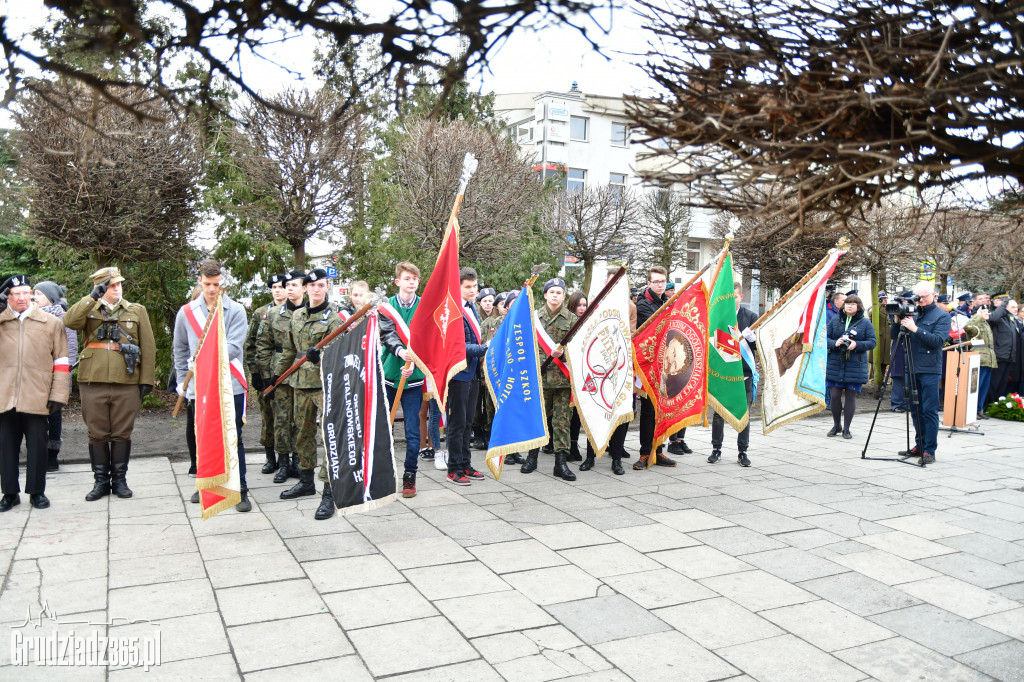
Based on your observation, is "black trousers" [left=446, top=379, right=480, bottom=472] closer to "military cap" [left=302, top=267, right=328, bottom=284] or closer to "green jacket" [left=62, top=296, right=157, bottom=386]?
"military cap" [left=302, top=267, right=328, bottom=284]

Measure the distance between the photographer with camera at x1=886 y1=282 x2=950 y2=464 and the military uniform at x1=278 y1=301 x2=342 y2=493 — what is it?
254 inches

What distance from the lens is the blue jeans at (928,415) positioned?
9.00m

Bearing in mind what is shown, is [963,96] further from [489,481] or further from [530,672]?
[489,481]

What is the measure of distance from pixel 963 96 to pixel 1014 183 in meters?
1.17

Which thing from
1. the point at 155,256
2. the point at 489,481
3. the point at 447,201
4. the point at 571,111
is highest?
the point at 571,111

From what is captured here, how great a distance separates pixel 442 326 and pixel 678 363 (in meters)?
2.75

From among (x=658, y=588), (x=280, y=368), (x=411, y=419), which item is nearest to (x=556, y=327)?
(x=411, y=419)

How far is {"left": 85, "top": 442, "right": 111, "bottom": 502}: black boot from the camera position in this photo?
21.8ft

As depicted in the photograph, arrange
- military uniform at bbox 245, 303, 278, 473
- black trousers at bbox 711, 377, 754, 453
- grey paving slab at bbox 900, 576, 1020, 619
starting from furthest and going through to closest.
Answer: black trousers at bbox 711, 377, 754, 453 < military uniform at bbox 245, 303, 278, 473 < grey paving slab at bbox 900, 576, 1020, 619

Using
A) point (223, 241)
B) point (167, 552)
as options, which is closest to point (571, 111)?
point (223, 241)

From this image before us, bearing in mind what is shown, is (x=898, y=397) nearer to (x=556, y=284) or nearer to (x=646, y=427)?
(x=646, y=427)

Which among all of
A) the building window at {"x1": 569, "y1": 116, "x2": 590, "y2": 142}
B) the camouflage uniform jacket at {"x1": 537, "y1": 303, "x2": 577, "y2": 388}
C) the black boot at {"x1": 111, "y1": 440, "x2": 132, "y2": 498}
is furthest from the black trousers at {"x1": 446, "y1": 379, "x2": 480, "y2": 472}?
the building window at {"x1": 569, "y1": 116, "x2": 590, "y2": 142}

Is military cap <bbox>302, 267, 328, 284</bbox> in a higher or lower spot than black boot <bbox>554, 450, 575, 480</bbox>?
higher

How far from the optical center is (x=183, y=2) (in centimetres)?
223
